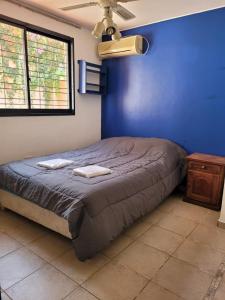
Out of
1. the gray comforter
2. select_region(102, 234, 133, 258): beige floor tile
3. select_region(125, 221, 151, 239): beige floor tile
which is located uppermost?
the gray comforter

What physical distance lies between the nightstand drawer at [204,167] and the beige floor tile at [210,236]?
0.68 meters

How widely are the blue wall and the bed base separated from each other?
2.11 meters

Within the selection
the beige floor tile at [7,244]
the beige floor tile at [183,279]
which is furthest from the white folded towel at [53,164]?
the beige floor tile at [183,279]

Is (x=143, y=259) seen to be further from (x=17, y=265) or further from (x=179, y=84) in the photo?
(x=179, y=84)

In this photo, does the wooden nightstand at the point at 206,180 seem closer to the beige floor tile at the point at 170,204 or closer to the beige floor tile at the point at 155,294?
the beige floor tile at the point at 170,204

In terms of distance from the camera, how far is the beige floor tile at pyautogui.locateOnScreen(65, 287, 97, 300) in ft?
4.58

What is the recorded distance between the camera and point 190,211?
103 inches

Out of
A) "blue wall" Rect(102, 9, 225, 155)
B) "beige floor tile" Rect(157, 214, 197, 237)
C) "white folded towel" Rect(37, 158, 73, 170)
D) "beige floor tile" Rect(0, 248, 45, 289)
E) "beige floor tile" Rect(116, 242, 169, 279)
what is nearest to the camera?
"beige floor tile" Rect(0, 248, 45, 289)

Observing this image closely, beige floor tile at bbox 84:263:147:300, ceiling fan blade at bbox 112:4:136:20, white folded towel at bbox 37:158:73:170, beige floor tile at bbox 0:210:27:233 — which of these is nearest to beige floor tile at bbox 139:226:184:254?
beige floor tile at bbox 84:263:147:300

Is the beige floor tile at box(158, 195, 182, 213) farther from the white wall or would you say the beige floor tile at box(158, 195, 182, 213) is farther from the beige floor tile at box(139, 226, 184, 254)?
the white wall

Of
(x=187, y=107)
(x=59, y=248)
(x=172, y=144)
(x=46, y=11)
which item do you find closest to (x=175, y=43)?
(x=187, y=107)

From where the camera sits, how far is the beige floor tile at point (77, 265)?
1.59 m

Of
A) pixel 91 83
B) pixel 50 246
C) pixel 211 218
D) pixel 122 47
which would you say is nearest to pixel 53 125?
pixel 91 83

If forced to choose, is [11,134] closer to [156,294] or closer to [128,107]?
[128,107]
